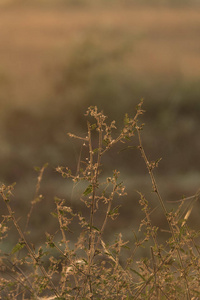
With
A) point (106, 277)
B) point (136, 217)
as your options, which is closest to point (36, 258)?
point (106, 277)

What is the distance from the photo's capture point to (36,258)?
1196 millimetres

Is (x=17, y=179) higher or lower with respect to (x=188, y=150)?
lower

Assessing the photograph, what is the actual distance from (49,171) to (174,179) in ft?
1.72

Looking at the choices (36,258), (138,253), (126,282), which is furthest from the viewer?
(138,253)

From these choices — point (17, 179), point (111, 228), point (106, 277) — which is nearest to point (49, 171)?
point (17, 179)

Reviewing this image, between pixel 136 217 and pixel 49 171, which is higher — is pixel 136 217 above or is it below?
below

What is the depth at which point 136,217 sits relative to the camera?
6.64 feet

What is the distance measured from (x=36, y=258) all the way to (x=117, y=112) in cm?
104

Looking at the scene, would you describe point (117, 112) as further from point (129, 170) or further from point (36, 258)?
point (36, 258)

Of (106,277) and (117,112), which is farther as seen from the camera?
(117,112)

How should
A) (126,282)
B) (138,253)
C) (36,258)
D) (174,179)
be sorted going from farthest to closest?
(174,179), (138,253), (126,282), (36,258)

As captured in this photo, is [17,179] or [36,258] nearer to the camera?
[36,258]

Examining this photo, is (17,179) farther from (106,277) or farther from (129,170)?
(106,277)

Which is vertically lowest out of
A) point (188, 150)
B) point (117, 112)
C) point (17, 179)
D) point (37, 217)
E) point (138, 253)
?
point (138, 253)
